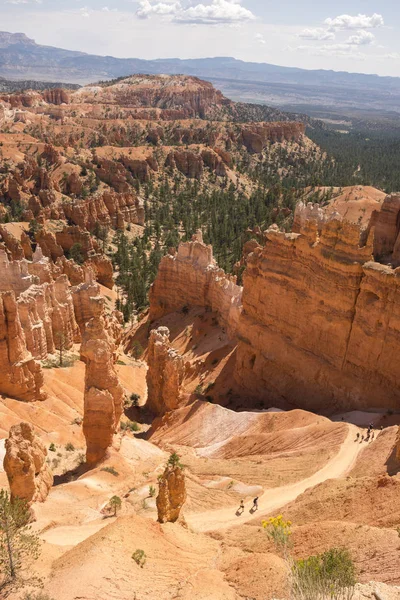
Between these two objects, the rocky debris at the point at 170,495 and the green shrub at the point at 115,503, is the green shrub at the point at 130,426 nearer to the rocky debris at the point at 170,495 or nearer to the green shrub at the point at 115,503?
the green shrub at the point at 115,503

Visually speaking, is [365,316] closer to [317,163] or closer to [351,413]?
[351,413]

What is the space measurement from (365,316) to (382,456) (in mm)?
8889

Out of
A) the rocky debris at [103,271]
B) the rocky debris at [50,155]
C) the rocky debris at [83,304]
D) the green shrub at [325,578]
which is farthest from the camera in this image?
the rocky debris at [50,155]

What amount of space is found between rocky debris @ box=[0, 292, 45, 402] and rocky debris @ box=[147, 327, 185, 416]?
827 cm

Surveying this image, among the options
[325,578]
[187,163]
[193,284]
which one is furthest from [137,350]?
[187,163]

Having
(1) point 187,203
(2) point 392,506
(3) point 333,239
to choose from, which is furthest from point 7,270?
(1) point 187,203

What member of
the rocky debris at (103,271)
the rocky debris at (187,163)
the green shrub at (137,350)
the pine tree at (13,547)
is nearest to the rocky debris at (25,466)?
the pine tree at (13,547)

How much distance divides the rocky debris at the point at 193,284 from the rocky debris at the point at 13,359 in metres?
18.2

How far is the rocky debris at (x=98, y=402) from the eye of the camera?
2636 cm

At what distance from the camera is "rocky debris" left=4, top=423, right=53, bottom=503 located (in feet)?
64.6

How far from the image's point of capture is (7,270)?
137 feet

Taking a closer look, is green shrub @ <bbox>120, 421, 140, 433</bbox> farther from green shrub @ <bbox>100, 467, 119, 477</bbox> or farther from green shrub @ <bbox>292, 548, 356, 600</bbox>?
green shrub @ <bbox>292, 548, 356, 600</bbox>

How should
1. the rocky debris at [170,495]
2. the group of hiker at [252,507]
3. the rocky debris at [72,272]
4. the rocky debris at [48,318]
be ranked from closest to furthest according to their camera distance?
the rocky debris at [170,495] → the group of hiker at [252,507] → the rocky debris at [48,318] → the rocky debris at [72,272]

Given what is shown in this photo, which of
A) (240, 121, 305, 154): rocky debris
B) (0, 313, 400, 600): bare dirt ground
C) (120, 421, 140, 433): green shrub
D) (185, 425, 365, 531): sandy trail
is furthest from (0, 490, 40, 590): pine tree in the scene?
(240, 121, 305, 154): rocky debris
